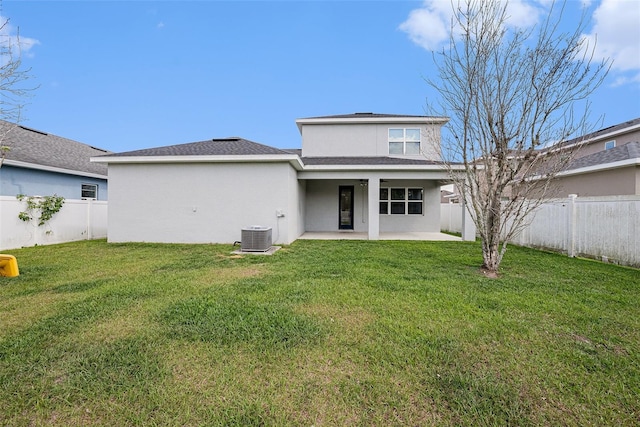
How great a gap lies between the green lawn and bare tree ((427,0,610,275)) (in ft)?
6.37

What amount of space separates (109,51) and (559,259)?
18927 mm

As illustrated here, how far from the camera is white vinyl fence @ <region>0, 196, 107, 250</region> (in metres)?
8.88

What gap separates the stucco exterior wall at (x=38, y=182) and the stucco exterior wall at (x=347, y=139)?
34.0 feet

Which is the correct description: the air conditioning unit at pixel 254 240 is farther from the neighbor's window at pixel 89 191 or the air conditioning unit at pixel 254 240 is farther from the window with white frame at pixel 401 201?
the neighbor's window at pixel 89 191

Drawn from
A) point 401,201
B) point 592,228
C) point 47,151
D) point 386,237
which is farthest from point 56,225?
point 592,228

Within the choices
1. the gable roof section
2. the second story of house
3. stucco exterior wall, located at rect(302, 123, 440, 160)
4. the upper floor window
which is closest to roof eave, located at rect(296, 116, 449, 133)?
the second story of house

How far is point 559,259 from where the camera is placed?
24.8ft

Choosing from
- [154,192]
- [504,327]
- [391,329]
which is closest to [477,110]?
[504,327]

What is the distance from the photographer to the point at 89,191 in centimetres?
1394

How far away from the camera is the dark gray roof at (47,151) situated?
1115cm

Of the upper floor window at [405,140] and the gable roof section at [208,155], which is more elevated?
the upper floor window at [405,140]

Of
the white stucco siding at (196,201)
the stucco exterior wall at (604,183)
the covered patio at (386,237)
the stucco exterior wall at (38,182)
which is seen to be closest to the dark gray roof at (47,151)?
the stucco exterior wall at (38,182)

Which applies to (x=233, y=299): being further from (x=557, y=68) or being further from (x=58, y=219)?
(x=58, y=219)

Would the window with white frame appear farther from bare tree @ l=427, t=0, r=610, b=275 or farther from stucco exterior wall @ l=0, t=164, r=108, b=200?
stucco exterior wall @ l=0, t=164, r=108, b=200
